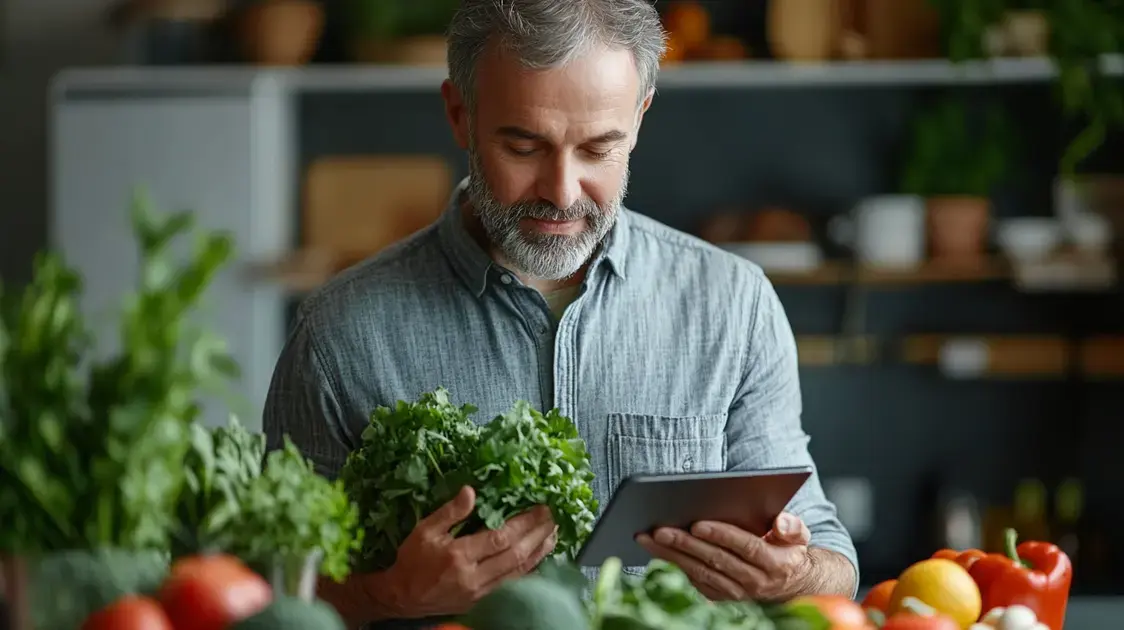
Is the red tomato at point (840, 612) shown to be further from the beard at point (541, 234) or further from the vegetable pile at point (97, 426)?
the beard at point (541, 234)

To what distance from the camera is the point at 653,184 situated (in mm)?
4445

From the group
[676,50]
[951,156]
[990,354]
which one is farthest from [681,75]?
[990,354]

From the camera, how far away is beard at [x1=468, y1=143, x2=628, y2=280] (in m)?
1.86

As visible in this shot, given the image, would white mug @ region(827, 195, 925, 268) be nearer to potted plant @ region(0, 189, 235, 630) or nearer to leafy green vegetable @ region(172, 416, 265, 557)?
leafy green vegetable @ region(172, 416, 265, 557)

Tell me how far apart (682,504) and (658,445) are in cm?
51

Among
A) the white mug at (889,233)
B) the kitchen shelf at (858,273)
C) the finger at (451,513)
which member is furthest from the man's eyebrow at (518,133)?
the white mug at (889,233)

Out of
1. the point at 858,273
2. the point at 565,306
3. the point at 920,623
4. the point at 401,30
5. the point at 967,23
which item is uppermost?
the point at 967,23

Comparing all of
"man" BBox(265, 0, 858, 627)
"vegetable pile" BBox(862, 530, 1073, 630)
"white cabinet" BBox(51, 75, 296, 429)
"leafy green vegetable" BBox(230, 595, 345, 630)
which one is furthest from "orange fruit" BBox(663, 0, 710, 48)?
"leafy green vegetable" BBox(230, 595, 345, 630)

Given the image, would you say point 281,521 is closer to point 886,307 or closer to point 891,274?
point 891,274

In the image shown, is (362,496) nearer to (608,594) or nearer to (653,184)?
→ (608,594)

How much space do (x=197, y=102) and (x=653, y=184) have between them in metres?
1.49

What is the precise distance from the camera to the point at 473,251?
2031 millimetres

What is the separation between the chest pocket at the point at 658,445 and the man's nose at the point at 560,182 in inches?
14.7

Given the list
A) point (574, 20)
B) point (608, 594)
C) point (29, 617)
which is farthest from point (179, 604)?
point (574, 20)
